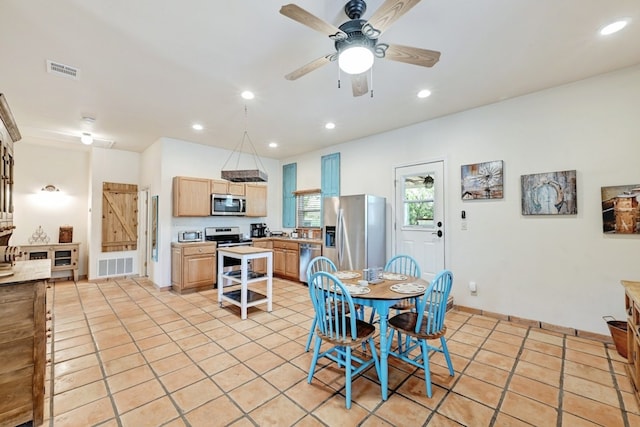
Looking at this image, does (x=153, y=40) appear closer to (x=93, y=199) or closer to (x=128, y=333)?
(x=128, y=333)

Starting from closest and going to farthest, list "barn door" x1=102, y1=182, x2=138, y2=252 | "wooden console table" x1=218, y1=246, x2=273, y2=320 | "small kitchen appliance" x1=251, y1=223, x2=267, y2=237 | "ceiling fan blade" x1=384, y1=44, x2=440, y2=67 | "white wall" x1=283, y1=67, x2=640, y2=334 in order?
"ceiling fan blade" x1=384, y1=44, x2=440, y2=67 → "white wall" x1=283, y1=67, x2=640, y2=334 → "wooden console table" x1=218, y1=246, x2=273, y2=320 → "barn door" x1=102, y1=182, x2=138, y2=252 → "small kitchen appliance" x1=251, y1=223, x2=267, y2=237

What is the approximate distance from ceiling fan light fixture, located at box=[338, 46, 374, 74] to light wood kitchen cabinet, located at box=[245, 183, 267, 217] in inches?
180

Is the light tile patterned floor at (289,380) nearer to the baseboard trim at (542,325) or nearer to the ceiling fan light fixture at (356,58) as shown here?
the baseboard trim at (542,325)

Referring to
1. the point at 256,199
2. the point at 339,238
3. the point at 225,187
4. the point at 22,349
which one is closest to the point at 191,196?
the point at 225,187

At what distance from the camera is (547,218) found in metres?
3.27

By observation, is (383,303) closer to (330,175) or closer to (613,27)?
(613,27)

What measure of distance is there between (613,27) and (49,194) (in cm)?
879

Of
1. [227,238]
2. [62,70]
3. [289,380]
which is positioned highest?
[62,70]

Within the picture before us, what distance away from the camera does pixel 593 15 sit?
2.12 meters

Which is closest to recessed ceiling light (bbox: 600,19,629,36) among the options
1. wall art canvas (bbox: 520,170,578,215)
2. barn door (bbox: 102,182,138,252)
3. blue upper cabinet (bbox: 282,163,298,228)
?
wall art canvas (bbox: 520,170,578,215)

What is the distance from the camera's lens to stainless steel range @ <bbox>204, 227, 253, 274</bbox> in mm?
5465

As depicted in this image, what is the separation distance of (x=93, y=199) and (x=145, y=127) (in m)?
2.35

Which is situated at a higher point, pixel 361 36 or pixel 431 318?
pixel 361 36

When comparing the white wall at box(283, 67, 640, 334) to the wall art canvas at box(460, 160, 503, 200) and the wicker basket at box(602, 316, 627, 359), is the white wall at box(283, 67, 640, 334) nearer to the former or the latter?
the wall art canvas at box(460, 160, 503, 200)
